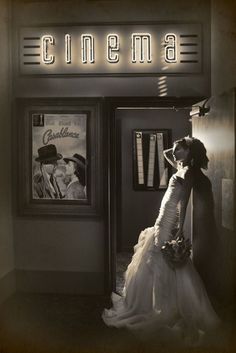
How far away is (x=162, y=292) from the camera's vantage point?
277 centimetres

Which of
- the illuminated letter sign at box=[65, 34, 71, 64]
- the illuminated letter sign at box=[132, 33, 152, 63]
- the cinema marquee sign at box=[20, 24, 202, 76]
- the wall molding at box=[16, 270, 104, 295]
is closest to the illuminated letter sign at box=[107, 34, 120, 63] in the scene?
the cinema marquee sign at box=[20, 24, 202, 76]

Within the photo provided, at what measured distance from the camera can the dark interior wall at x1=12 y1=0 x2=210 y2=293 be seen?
2.75 metres

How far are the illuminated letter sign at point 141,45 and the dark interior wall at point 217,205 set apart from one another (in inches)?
21.3

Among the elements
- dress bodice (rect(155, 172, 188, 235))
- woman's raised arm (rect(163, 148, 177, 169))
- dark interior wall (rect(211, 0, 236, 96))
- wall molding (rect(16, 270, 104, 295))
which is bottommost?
wall molding (rect(16, 270, 104, 295))

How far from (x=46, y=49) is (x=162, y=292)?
1.77 meters

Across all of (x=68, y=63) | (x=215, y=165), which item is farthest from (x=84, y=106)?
(x=215, y=165)

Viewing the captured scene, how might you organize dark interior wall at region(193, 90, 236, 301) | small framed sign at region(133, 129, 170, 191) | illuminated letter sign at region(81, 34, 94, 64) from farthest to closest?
small framed sign at region(133, 129, 170, 191) < illuminated letter sign at region(81, 34, 94, 64) < dark interior wall at region(193, 90, 236, 301)

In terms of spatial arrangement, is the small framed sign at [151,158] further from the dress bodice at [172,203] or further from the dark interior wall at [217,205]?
the dark interior wall at [217,205]

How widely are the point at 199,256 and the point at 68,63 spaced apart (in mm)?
1554

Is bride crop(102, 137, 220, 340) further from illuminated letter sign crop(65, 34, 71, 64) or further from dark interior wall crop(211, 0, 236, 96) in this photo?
illuminated letter sign crop(65, 34, 71, 64)

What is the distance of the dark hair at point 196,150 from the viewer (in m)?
2.75

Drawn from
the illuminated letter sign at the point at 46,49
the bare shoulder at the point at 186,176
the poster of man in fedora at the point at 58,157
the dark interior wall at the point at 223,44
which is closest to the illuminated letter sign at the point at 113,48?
the illuminated letter sign at the point at 46,49

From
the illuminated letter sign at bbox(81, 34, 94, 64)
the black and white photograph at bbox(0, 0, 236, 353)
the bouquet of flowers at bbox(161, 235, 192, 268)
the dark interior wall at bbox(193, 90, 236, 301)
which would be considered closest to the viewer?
the dark interior wall at bbox(193, 90, 236, 301)

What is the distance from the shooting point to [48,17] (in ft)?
9.19
